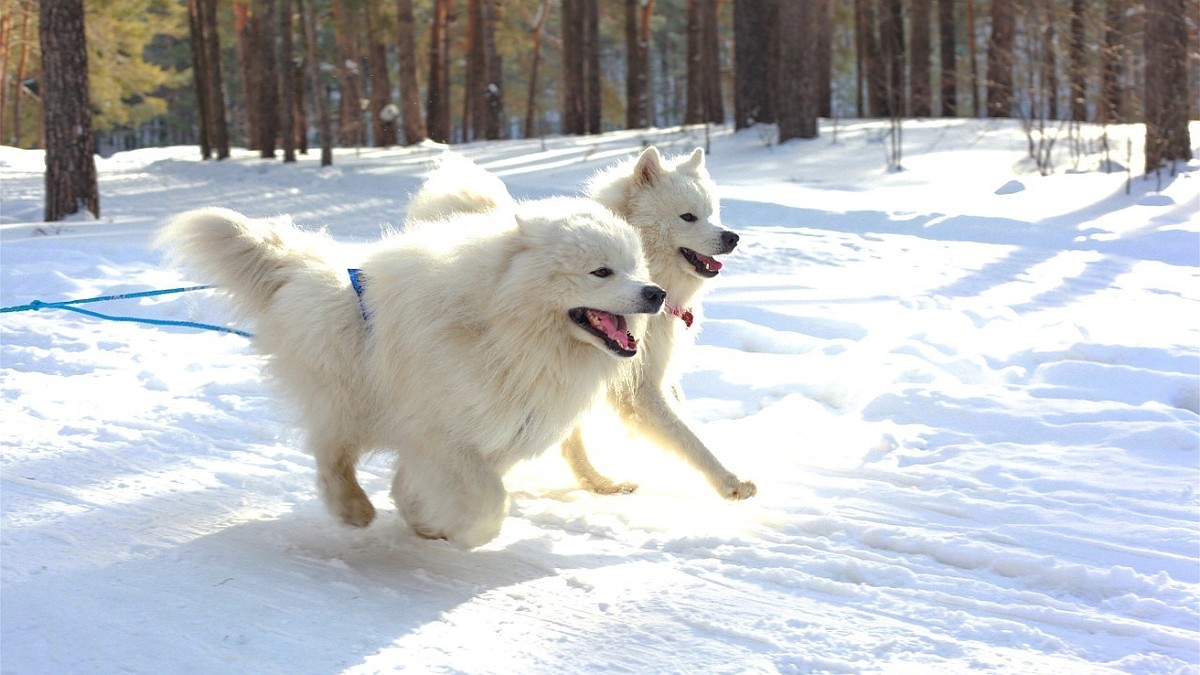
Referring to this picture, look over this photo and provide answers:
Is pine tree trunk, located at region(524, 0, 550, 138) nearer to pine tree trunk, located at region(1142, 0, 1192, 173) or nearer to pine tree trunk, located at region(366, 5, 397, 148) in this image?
pine tree trunk, located at region(366, 5, 397, 148)

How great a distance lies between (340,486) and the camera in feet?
14.7

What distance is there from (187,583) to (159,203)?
15.4 meters

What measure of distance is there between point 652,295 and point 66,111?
1213 cm

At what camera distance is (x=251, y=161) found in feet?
89.1

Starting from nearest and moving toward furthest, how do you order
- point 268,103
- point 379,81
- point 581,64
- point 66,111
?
point 66,111 < point 268,103 < point 581,64 < point 379,81

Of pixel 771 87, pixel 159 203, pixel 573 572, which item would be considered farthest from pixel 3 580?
pixel 771 87

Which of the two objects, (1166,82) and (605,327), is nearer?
(605,327)

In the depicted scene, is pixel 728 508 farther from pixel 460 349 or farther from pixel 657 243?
pixel 460 349

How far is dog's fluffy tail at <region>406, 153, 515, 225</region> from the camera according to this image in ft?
17.1

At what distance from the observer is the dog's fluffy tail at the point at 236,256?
4.64 meters

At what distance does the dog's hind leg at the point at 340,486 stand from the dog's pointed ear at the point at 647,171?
6.02 feet

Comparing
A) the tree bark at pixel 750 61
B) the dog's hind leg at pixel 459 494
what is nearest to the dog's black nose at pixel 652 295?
the dog's hind leg at pixel 459 494

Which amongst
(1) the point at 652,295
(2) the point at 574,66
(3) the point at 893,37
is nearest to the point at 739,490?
(1) the point at 652,295

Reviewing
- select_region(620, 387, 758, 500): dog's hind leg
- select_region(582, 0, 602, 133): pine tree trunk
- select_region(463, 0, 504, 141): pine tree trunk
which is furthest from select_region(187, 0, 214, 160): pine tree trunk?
select_region(620, 387, 758, 500): dog's hind leg
